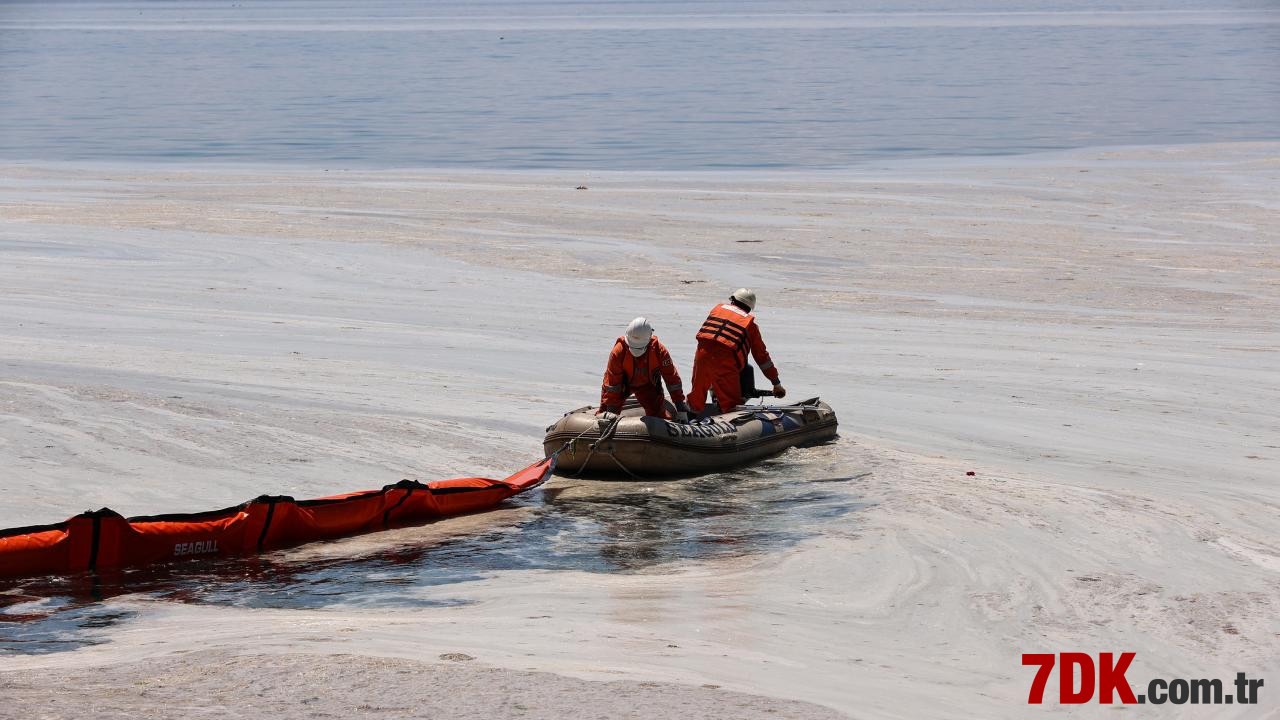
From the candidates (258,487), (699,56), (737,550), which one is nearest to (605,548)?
(737,550)

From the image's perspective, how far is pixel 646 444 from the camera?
12.7 meters

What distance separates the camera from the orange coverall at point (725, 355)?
13305mm

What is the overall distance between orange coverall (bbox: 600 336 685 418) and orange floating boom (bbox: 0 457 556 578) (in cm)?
136

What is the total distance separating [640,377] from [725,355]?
124 centimetres

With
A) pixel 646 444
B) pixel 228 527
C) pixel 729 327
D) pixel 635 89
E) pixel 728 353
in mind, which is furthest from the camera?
pixel 635 89

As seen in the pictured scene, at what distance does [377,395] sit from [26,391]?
330cm

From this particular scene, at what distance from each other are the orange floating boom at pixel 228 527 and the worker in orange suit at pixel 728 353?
2.59m

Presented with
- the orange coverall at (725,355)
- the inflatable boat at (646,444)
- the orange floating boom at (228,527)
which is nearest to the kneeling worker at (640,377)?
the inflatable boat at (646,444)

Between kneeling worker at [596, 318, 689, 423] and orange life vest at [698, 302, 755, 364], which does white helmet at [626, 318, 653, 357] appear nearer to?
kneeling worker at [596, 318, 689, 423]

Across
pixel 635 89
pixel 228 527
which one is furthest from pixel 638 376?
pixel 635 89

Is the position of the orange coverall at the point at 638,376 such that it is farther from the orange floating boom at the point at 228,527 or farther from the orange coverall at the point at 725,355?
the orange floating boom at the point at 228,527

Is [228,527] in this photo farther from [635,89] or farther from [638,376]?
[635,89]

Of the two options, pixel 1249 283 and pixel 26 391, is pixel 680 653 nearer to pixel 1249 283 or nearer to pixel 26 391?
pixel 26 391

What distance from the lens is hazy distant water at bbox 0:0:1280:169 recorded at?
40.3 metres
